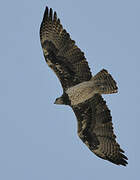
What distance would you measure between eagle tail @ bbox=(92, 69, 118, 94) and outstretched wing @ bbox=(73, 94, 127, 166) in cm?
25

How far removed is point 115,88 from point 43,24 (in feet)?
7.39

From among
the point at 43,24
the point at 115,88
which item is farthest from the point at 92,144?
the point at 43,24

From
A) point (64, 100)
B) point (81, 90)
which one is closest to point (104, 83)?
point (81, 90)

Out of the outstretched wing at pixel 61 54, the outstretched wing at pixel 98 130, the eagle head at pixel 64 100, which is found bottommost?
the outstretched wing at pixel 98 130

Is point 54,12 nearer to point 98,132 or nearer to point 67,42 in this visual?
point 67,42

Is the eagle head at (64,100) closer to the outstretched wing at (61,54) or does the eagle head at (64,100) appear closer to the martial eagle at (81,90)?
the martial eagle at (81,90)

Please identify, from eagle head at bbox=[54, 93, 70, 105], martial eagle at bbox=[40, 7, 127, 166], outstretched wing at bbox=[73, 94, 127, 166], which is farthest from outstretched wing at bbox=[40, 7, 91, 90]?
outstretched wing at bbox=[73, 94, 127, 166]

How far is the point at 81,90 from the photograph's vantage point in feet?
27.7

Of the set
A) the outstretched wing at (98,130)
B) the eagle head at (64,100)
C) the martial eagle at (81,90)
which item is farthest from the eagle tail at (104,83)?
the eagle head at (64,100)

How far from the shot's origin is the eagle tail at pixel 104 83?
27.1 ft

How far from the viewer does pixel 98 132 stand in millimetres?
8883

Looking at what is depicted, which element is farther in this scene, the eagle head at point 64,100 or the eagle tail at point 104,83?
the eagle head at point 64,100

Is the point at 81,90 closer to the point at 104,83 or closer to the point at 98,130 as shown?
the point at 104,83

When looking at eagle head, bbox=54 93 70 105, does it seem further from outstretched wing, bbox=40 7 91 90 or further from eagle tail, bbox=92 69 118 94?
eagle tail, bbox=92 69 118 94
